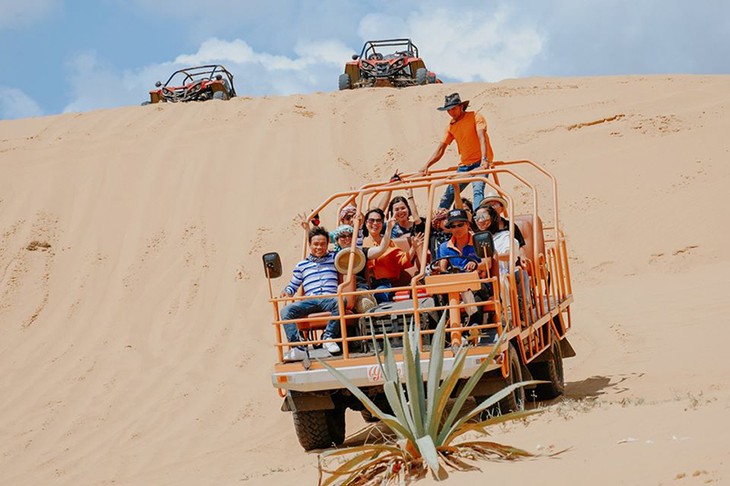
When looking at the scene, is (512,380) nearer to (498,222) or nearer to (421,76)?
(498,222)

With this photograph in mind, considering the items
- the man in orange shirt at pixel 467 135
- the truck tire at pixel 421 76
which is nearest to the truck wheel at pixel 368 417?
the man in orange shirt at pixel 467 135

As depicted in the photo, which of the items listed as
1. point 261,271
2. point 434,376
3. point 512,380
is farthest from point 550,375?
point 261,271

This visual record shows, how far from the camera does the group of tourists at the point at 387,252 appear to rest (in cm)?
981

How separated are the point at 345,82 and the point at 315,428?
20.8m

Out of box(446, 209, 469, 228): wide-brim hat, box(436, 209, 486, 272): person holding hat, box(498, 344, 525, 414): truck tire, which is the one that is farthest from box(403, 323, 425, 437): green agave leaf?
box(446, 209, 469, 228): wide-brim hat

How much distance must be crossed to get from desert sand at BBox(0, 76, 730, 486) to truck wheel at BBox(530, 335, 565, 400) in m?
0.21

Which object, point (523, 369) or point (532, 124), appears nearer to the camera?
point (523, 369)

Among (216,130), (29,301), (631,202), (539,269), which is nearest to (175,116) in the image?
(216,130)

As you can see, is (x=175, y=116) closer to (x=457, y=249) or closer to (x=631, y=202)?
(x=631, y=202)

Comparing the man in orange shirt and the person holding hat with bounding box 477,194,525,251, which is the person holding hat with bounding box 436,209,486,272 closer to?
the person holding hat with bounding box 477,194,525,251

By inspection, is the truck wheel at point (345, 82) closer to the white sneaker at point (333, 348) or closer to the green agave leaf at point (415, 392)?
the white sneaker at point (333, 348)

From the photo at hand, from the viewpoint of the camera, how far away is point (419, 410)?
22.9 feet

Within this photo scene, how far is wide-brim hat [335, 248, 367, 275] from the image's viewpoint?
32.9ft

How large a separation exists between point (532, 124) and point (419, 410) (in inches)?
664
